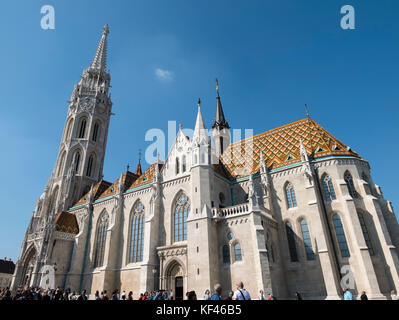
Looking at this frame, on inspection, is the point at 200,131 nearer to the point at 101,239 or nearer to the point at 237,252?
the point at 237,252

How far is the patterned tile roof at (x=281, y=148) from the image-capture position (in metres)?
25.6

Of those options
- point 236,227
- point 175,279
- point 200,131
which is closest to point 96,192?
point 200,131

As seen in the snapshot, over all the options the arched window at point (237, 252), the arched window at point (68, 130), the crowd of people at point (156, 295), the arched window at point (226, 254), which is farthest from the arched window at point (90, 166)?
the arched window at point (237, 252)

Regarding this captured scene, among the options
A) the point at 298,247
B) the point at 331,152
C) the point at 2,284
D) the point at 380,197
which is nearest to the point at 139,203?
the point at 298,247

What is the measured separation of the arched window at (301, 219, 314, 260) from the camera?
70.2 ft

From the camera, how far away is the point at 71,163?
135ft

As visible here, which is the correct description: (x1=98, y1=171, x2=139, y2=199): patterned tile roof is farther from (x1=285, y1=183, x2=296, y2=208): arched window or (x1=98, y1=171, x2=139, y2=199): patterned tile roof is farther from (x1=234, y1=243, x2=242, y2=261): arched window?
(x1=285, y1=183, x2=296, y2=208): arched window

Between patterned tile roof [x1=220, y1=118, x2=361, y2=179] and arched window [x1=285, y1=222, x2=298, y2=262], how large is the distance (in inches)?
243

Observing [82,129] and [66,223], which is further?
[82,129]

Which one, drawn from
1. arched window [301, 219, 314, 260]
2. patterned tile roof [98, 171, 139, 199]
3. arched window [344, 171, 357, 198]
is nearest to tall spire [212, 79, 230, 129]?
patterned tile roof [98, 171, 139, 199]

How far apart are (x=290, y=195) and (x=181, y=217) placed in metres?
10.9

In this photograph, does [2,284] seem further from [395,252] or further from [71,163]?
[395,252]

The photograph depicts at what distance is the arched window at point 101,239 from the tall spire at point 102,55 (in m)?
32.1

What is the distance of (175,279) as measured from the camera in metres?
22.8
